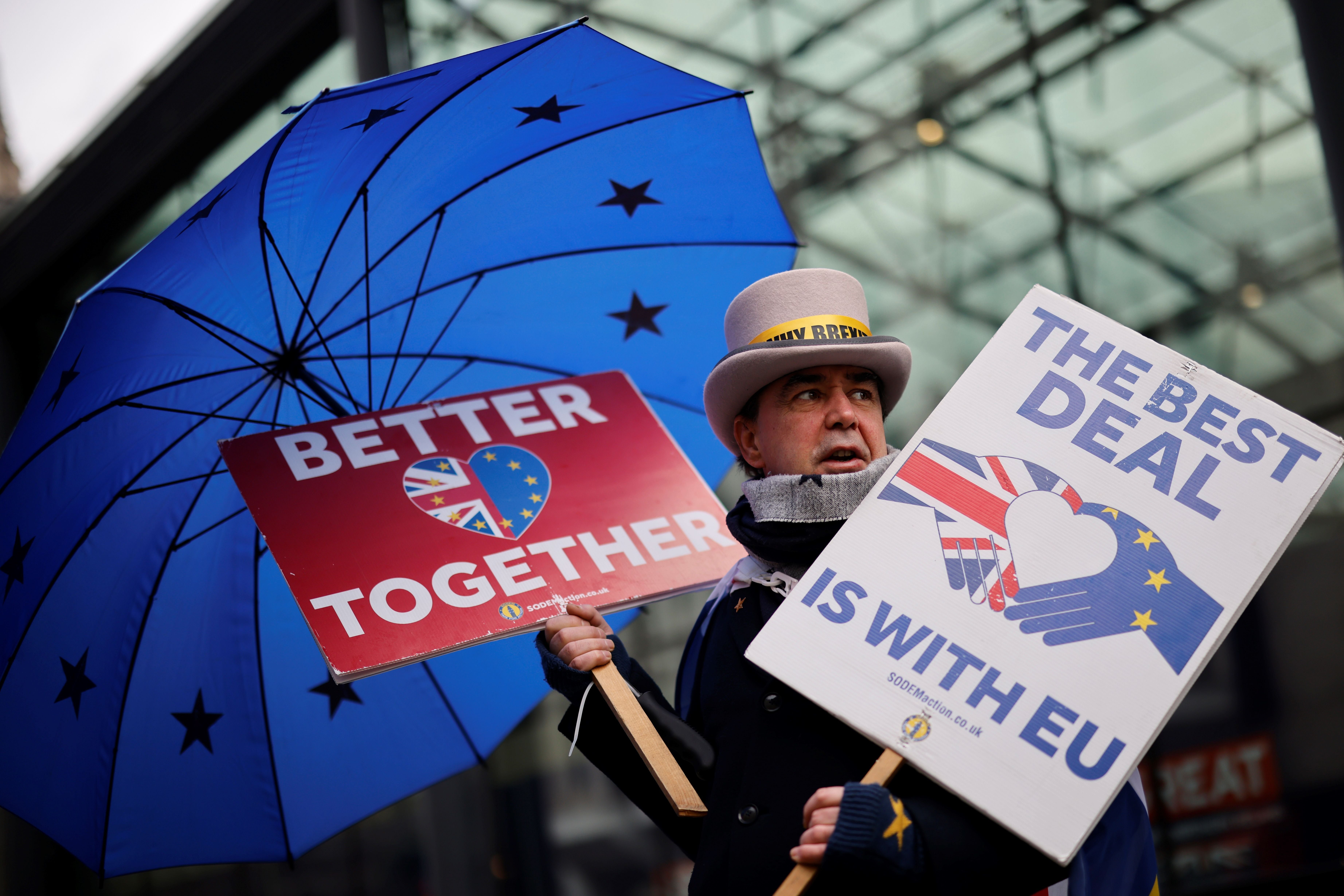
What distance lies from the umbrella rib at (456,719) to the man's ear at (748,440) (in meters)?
1.09

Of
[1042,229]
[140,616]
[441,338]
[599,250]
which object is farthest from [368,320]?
[1042,229]

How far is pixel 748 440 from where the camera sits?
223 cm

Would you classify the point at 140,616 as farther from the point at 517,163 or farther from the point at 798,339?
the point at 798,339

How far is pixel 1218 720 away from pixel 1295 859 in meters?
0.65

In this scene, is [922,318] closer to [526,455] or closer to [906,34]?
[906,34]

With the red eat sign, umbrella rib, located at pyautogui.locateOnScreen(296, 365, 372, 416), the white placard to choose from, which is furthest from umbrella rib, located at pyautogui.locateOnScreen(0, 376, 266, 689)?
the red eat sign

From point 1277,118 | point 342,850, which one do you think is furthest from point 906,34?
point 342,850

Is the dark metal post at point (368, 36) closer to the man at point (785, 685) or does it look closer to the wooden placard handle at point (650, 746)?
the man at point (785, 685)

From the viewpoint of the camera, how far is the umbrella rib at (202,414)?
2494 millimetres

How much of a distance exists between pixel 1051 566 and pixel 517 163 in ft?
5.58

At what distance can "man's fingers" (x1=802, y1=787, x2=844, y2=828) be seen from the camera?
1521 millimetres

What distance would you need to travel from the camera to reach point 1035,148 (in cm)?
599

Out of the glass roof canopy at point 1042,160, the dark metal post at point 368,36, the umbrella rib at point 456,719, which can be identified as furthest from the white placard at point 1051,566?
the dark metal post at point 368,36

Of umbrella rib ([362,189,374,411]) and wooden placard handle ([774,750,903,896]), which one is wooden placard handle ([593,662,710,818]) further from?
umbrella rib ([362,189,374,411])
